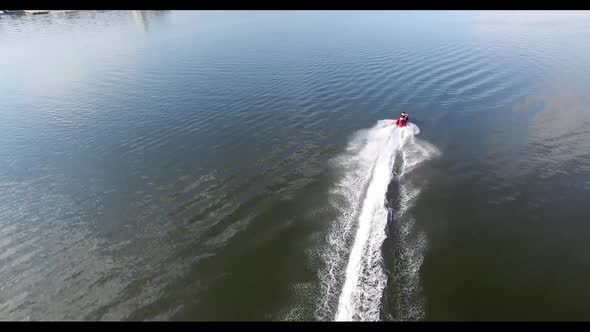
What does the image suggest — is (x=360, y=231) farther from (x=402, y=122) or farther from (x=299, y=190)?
(x=402, y=122)

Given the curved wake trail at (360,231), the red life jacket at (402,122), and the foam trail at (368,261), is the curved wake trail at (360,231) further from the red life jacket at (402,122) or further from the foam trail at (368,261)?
the red life jacket at (402,122)

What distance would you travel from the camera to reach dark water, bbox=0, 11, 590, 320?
20156mm

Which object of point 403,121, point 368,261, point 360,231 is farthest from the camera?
point 403,121

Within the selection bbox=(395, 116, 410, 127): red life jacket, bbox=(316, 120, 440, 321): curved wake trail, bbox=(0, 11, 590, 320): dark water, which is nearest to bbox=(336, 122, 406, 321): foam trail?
bbox=(316, 120, 440, 321): curved wake trail

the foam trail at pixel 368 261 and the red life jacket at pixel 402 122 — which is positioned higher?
the red life jacket at pixel 402 122

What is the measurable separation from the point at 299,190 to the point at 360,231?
6.96 m

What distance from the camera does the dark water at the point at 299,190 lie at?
20156 mm

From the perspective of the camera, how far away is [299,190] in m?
28.5

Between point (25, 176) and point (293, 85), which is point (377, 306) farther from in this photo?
point (293, 85)

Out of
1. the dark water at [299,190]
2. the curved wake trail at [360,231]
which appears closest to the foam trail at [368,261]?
the curved wake trail at [360,231]

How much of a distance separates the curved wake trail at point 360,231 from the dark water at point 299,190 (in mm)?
128

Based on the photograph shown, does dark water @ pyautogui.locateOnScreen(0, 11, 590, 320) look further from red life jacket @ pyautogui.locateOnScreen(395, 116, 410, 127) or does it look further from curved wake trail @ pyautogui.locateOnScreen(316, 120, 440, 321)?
red life jacket @ pyautogui.locateOnScreen(395, 116, 410, 127)

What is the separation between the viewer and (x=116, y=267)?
2184 cm

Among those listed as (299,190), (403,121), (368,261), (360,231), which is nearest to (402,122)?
(403,121)
